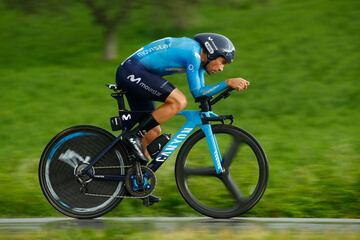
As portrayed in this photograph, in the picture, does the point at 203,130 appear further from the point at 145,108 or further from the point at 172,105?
the point at 145,108

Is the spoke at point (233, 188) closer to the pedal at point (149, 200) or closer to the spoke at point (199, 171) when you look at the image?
the spoke at point (199, 171)

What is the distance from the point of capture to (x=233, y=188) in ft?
23.3

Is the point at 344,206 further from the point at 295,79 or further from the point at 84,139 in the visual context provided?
the point at 295,79

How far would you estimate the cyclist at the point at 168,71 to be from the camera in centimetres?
688

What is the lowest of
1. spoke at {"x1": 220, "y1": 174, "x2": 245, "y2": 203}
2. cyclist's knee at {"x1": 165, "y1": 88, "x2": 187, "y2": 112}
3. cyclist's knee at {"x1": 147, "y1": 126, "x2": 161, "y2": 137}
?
spoke at {"x1": 220, "y1": 174, "x2": 245, "y2": 203}

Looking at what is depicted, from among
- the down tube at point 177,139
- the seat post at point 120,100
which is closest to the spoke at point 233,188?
the down tube at point 177,139

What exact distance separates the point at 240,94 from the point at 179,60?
14.9 meters

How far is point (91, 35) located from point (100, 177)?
23375mm

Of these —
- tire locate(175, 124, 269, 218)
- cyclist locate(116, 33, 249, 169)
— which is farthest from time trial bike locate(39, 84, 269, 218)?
cyclist locate(116, 33, 249, 169)

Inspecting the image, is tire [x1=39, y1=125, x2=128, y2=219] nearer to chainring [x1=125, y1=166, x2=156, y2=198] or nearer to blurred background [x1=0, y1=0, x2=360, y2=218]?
chainring [x1=125, y1=166, x2=156, y2=198]

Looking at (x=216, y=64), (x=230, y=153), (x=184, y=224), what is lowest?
(x=184, y=224)

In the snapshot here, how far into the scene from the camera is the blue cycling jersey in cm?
686

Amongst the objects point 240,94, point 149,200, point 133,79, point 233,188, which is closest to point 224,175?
point 233,188

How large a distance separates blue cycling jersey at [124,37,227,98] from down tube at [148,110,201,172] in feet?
0.83
